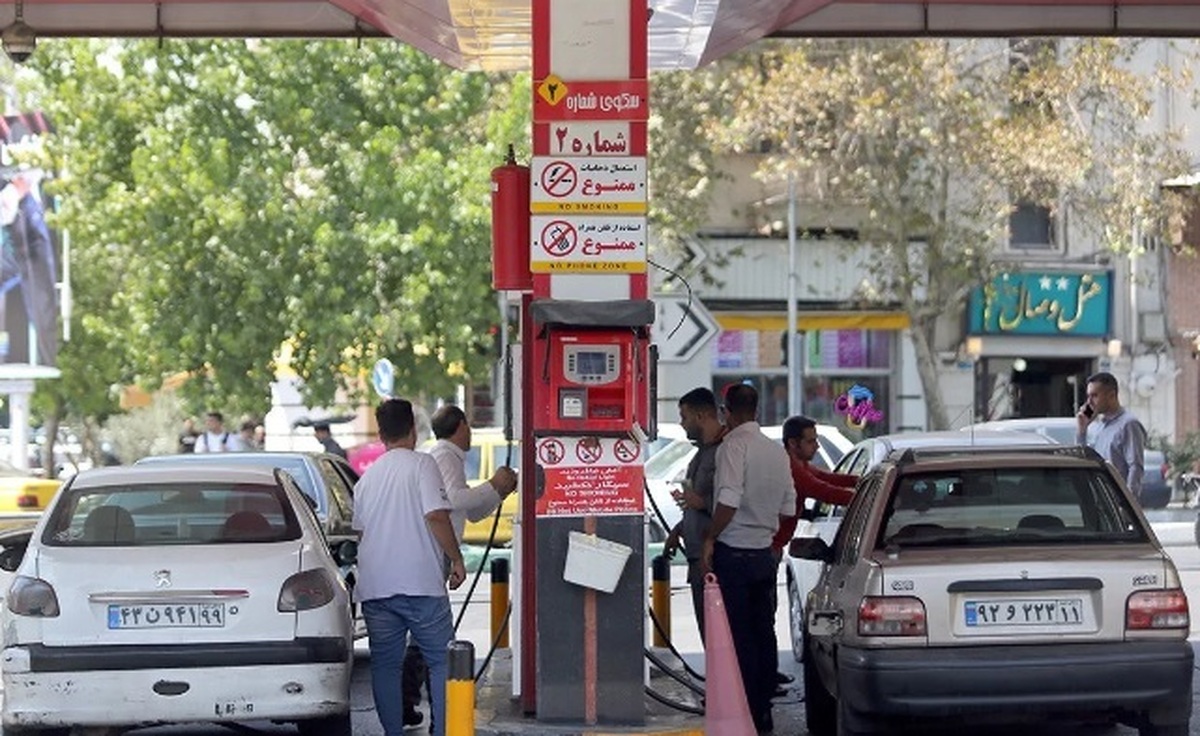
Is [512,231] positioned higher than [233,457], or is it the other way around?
[512,231]

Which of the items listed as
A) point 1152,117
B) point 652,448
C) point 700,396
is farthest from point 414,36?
point 1152,117

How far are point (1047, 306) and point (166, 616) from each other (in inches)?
1205

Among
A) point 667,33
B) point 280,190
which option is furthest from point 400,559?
point 280,190

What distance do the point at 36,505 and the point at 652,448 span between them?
8.12m

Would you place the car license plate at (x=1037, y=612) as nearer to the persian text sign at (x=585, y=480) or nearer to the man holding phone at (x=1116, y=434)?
the persian text sign at (x=585, y=480)

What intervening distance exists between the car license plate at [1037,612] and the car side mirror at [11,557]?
196 inches

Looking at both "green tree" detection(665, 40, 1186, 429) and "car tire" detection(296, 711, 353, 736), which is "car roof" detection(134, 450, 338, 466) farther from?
"green tree" detection(665, 40, 1186, 429)

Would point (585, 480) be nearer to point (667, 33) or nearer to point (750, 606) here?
point (750, 606)

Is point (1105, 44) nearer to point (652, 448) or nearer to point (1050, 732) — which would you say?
point (652, 448)

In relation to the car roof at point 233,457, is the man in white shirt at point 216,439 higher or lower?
lower

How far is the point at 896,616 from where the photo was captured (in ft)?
33.7

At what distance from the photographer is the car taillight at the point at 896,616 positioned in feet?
33.7

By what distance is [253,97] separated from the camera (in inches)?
1330

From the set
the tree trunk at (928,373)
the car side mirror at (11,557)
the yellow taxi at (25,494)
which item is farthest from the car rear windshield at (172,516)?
the tree trunk at (928,373)
